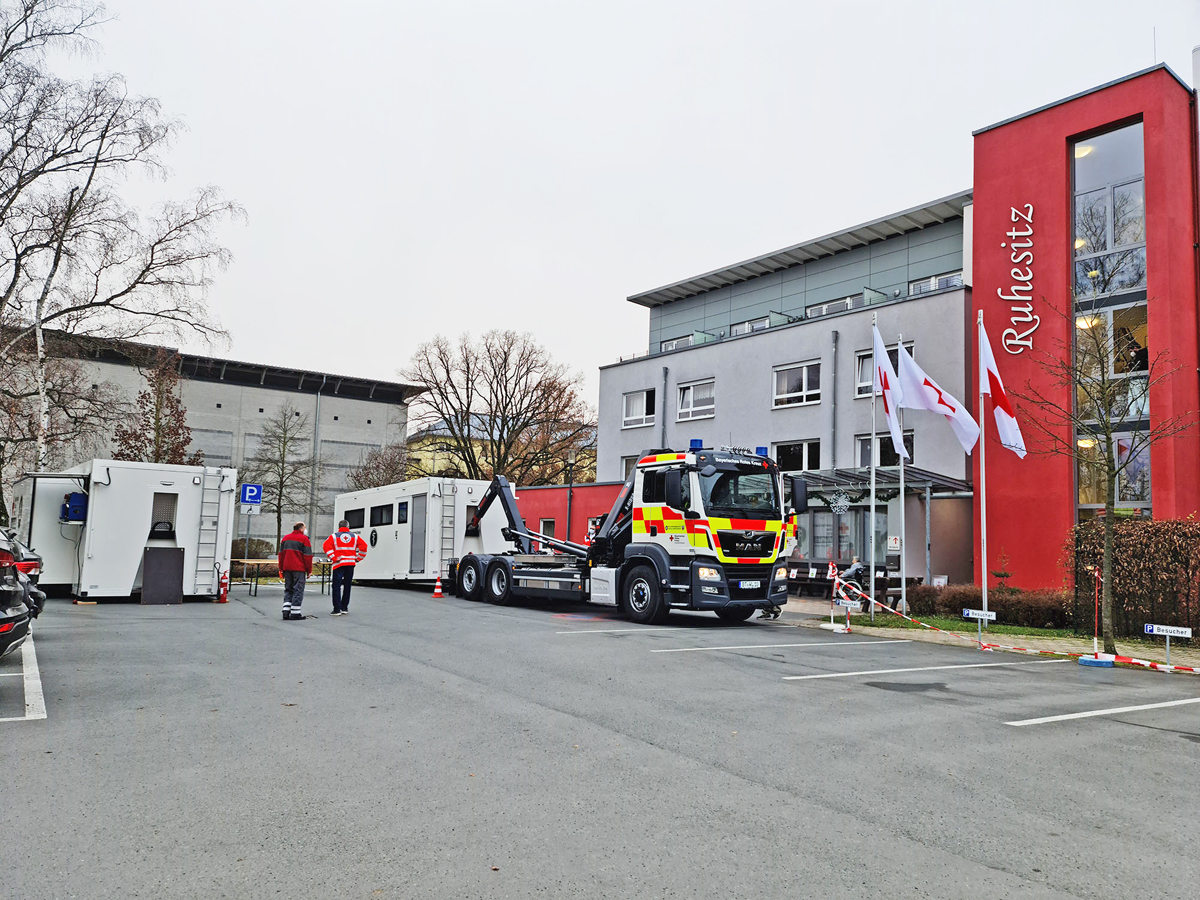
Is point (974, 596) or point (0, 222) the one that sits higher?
point (0, 222)

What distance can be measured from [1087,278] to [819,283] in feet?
41.8

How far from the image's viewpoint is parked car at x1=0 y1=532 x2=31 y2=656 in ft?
24.2

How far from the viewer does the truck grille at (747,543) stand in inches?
587

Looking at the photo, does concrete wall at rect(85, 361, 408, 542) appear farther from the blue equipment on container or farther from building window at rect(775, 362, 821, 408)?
the blue equipment on container

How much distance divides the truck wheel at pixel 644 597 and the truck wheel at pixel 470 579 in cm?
537

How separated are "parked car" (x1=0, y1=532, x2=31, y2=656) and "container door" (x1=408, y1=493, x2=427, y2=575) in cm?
1454

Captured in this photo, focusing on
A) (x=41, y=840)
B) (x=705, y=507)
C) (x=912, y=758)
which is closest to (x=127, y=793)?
(x=41, y=840)

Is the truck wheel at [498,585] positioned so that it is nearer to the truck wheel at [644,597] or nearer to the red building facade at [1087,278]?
the truck wheel at [644,597]

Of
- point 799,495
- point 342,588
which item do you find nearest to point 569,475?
point 342,588

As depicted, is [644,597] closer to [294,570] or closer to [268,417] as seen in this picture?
[294,570]

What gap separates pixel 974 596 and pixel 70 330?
22858 mm

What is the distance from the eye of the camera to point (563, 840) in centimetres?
425

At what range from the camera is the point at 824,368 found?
26.7 m

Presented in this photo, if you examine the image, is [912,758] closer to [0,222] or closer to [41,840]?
[41,840]
